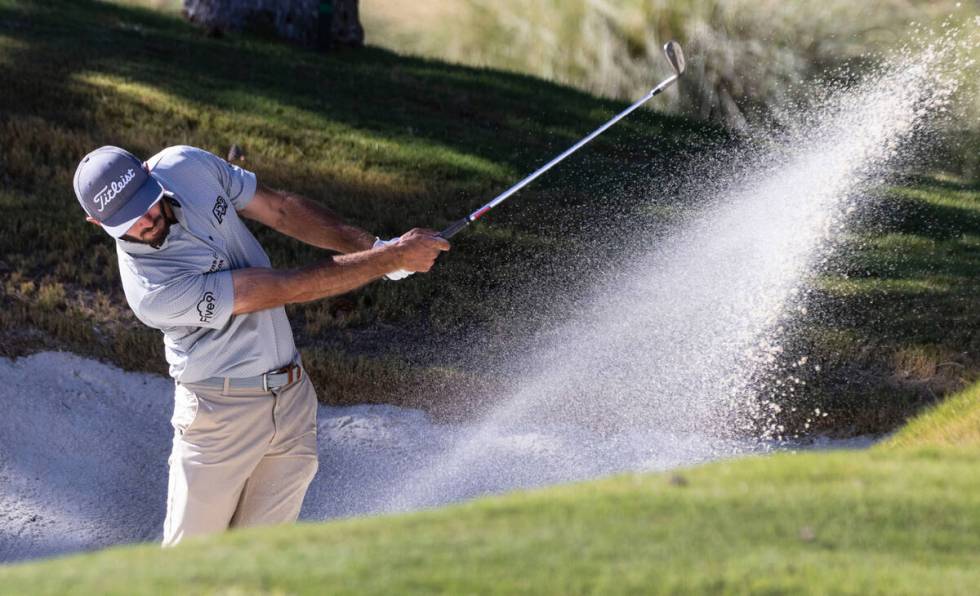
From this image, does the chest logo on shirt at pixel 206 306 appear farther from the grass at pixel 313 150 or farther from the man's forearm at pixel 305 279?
the grass at pixel 313 150

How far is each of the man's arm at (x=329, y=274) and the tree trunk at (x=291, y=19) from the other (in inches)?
346

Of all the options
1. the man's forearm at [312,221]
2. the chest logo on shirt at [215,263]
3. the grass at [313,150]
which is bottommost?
the grass at [313,150]

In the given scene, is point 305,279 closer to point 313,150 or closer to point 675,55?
point 675,55

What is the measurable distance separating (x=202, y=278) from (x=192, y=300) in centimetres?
8

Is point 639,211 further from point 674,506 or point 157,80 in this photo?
point 674,506

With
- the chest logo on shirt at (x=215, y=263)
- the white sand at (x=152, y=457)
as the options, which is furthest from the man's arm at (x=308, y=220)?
the white sand at (x=152, y=457)

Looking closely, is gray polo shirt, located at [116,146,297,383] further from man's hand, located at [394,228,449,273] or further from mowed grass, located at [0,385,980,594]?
mowed grass, located at [0,385,980,594]

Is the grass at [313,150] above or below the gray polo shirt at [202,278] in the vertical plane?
below

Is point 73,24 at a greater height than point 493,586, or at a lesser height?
lesser

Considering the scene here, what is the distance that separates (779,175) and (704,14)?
4.63m

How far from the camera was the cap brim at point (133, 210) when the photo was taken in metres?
4.06

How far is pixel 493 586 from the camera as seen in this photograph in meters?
2.84

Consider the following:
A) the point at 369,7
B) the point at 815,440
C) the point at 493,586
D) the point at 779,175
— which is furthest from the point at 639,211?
the point at 369,7

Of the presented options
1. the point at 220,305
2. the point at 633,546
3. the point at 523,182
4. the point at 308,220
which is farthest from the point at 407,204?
the point at 633,546
